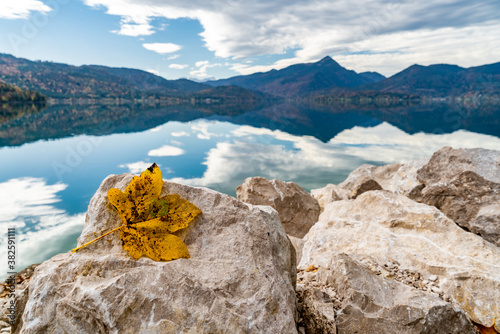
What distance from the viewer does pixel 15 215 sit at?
14977 millimetres

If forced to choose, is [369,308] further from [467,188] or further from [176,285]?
[467,188]

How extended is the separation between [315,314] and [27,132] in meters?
60.7

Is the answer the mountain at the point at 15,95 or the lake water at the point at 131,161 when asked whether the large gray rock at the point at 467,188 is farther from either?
the mountain at the point at 15,95

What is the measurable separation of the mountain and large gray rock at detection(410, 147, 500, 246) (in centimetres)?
17721

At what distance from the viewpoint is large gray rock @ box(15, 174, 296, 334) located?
297cm

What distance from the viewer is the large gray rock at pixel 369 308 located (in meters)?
3.74

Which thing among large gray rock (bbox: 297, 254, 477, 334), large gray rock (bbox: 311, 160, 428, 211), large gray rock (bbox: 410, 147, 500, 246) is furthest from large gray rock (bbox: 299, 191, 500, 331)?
large gray rock (bbox: 311, 160, 428, 211)

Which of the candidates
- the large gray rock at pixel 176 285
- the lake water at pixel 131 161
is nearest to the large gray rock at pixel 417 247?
the large gray rock at pixel 176 285

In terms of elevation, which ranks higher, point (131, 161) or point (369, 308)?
point (369, 308)

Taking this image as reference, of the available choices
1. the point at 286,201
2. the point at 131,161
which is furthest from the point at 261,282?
the point at 131,161

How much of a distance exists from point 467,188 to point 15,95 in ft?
605

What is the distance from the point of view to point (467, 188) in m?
7.93

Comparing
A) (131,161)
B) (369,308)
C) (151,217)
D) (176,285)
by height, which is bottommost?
(131,161)

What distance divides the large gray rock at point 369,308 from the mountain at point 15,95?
178m
